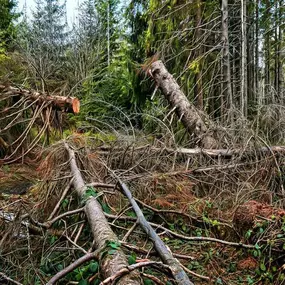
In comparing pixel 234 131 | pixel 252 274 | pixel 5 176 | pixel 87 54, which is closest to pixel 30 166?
pixel 5 176

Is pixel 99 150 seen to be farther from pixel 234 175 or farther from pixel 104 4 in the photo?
pixel 104 4

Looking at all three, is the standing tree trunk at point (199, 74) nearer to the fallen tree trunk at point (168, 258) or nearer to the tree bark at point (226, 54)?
the tree bark at point (226, 54)

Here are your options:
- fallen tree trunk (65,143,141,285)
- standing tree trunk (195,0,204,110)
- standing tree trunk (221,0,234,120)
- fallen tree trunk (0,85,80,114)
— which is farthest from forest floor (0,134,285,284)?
standing tree trunk (195,0,204,110)

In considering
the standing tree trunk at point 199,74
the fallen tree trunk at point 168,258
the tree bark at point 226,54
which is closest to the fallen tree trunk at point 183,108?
the standing tree trunk at point 199,74

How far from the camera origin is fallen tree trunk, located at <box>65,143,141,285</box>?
193 centimetres

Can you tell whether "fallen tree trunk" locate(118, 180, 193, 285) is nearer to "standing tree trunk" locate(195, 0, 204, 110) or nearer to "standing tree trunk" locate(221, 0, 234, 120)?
"standing tree trunk" locate(221, 0, 234, 120)

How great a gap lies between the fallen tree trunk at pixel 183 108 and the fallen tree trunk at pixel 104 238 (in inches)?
119

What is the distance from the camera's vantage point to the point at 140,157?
A: 5793 millimetres

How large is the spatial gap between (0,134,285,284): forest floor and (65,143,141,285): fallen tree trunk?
5.4 inches

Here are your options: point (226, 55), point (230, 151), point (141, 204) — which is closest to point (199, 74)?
point (226, 55)

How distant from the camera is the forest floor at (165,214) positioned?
304cm

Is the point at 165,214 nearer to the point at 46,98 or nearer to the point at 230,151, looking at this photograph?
the point at 230,151

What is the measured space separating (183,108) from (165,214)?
2.88m

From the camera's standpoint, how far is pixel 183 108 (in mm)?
6770
